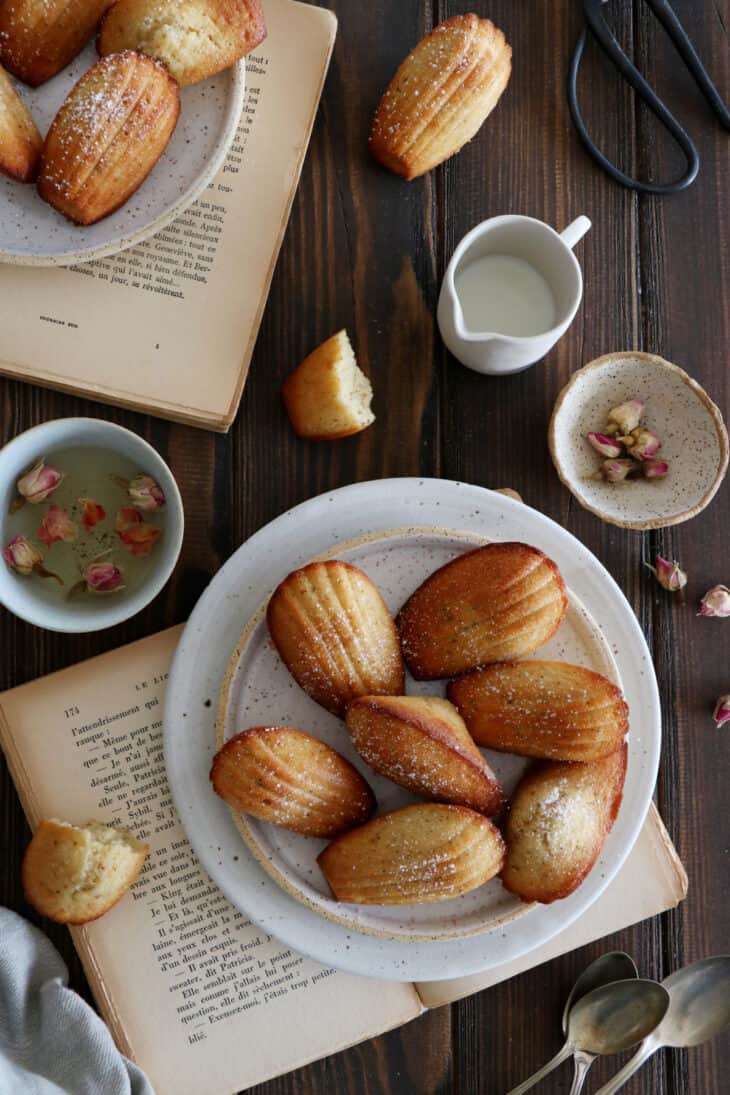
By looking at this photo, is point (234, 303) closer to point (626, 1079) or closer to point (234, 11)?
point (234, 11)

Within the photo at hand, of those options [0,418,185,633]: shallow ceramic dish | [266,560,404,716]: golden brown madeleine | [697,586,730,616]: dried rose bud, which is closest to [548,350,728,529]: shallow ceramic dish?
[697,586,730,616]: dried rose bud

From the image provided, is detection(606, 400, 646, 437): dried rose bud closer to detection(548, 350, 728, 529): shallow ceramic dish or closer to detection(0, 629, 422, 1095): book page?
detection(548, 350, 728, 529): shallow ceramic dish

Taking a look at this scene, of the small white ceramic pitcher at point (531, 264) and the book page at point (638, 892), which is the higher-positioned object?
the small white ceramic pitcher at point (531, 264)

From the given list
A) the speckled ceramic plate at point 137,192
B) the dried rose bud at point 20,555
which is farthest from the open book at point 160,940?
the speckled ceramic plate at point 137,192

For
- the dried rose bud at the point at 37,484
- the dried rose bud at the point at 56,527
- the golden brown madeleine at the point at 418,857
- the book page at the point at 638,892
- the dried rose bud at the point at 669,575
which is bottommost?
the book page at the point at 638,892

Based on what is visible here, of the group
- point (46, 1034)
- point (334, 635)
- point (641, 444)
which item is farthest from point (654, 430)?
point (46, 1034)

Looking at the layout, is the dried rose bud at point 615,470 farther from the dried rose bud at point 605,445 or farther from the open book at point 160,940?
the open book at point 160,940
